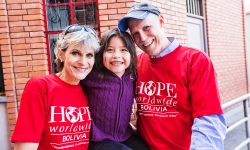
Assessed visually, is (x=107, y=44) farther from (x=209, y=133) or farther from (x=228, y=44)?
(x=228, y=44)

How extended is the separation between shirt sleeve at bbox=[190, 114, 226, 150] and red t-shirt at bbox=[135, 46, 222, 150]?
6 cm

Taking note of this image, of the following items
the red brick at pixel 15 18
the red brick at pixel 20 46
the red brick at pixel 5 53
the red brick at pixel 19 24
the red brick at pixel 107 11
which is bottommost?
the red brick at pixel 5 53

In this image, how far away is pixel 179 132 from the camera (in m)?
1.71

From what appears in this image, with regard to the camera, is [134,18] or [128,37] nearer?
[134,18]

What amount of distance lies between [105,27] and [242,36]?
234 inches

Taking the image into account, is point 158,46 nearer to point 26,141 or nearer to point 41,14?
point 26,141

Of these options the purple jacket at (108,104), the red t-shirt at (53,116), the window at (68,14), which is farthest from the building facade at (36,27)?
the red t-shirt at (53,116)

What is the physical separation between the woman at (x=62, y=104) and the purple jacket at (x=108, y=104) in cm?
7

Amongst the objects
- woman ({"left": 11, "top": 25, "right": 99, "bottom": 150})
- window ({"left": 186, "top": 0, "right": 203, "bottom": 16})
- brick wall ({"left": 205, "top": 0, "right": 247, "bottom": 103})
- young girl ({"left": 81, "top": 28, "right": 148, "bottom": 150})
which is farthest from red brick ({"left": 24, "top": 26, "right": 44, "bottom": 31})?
brick wall ({"left": 205, "top": 0, "right": 247, "bottom": 103})

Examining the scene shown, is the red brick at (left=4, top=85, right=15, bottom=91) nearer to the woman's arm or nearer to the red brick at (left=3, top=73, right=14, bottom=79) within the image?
the red brick at (left=3, top=73, right=14, bottom=79)

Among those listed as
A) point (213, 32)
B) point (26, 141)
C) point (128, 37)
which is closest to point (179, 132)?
point (128, 37)

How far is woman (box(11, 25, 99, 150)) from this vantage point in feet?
4.78

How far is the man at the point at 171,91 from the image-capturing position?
1.49m

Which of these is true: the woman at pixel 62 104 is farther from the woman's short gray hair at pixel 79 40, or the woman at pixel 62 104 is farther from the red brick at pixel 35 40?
the red brick at pixel 35 40
